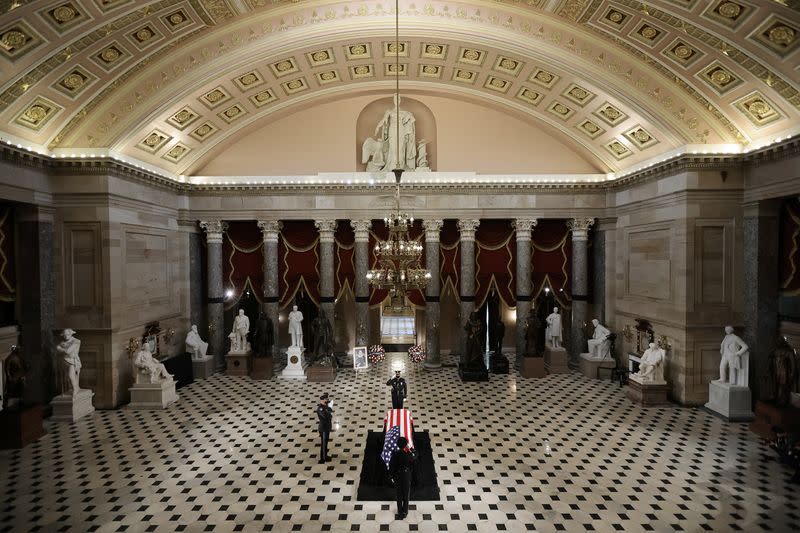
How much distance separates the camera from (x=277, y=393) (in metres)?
12.2

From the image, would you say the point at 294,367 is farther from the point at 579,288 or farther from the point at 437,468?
the point at 579,288

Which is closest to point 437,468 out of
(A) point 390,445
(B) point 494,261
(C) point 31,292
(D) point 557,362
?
(A) point 390,445

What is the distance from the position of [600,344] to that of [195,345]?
13.3m

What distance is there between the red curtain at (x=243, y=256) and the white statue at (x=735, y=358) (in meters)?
13.8

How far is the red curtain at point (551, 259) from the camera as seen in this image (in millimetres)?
15203

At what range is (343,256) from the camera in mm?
15484

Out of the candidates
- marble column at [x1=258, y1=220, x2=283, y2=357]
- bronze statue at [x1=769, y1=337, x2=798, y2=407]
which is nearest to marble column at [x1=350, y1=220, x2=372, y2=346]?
marble column at [x1=258, y1=220, x2=283, y2=357]

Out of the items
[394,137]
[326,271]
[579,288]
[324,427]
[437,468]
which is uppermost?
[394,137]

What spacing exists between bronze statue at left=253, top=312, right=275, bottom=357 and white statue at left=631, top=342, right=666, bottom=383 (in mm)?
11183

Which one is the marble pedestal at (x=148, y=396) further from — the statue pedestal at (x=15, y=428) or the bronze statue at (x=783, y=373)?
the bronze statue at (x=783, y=373)

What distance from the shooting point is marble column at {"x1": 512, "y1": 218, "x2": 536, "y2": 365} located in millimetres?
14549

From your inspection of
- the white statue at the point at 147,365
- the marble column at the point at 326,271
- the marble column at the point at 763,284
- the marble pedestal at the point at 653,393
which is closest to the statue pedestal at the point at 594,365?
the marble pedestal at the point at 653,393

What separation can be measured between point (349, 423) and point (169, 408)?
195 inches

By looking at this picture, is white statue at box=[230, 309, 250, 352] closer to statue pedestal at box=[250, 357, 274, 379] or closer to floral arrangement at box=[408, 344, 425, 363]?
statue pedestal at box=[250, 357, 274, 379]
